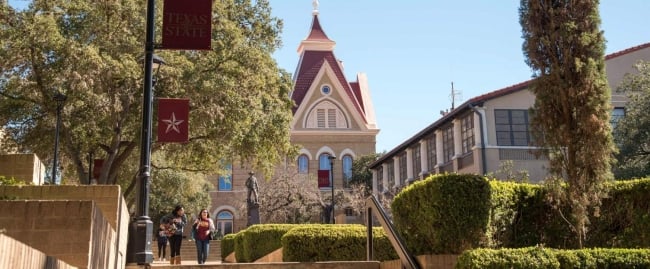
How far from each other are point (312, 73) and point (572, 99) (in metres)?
47.9

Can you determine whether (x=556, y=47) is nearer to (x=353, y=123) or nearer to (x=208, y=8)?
(x=208, y=8)

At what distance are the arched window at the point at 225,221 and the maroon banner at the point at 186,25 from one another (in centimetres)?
4557

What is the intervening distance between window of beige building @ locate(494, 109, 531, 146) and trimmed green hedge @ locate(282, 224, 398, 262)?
19162mm

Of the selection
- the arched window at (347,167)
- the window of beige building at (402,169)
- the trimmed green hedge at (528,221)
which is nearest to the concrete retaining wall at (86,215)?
the trimmed green hedge at (528,221)

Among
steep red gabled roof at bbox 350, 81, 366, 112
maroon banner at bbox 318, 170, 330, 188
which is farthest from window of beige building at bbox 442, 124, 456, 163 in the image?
steep red gabled roof at bbox 350, 81, 366, 112

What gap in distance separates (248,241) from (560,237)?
519 inches

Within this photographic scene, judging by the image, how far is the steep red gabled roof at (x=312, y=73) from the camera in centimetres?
5694

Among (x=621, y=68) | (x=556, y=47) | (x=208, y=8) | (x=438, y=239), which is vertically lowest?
(x=438, y=239)

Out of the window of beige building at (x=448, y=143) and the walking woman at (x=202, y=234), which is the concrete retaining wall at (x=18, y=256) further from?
the window of beige building at (x=448, y=143)

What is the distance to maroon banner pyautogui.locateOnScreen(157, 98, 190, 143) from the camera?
512 inches

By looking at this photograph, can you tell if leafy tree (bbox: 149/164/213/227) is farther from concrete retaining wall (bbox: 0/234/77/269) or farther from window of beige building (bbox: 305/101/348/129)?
concrete retaining wall (bbox: 0/234/77/269)

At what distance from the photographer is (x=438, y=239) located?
9.38 metres

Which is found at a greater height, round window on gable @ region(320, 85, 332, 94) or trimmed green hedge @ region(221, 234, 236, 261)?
round window on gable @ region(320, 85, 332, 94)

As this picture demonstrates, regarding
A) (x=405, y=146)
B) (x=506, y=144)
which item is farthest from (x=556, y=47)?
(x=405, y=146)
